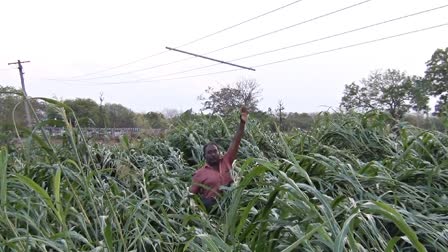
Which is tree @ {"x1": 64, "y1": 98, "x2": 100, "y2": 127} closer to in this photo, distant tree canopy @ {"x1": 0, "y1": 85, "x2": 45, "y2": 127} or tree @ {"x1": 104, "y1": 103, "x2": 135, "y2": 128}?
distant tree canopy @ {"x1": 0, "y1": 85, "x2": 45, "y2": 127}

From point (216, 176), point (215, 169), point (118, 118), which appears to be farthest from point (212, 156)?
point (118, 118)

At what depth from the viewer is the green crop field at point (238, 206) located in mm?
1313

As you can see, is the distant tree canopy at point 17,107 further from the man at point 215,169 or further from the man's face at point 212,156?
the man's face at point 212,156

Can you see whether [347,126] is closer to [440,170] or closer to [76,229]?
[440,170]

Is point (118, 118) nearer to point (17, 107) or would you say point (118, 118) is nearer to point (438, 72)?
point (17, 107)

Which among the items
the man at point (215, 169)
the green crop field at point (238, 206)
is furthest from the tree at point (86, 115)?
the man at point (215, 169)

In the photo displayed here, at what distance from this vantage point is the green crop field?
51.7 inches

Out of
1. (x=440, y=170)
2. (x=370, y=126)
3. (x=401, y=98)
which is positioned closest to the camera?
(x=440, y=170)

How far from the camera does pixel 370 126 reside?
454cm

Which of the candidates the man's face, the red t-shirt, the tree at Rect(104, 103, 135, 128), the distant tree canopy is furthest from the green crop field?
the tree at Rect(104, 103, 135, 128)

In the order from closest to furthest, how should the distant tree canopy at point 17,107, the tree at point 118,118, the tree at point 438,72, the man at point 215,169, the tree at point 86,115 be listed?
1. the distant tree canopy at point 17,107
2. the tree at point 86,115
3. the man at point 215,169
4. the tree at point 118,118
5. the tree at point 438,72

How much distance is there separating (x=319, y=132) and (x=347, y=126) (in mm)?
299

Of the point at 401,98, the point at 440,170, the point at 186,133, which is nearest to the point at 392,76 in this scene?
the point at 401,98

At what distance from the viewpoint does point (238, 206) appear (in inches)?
62.4
